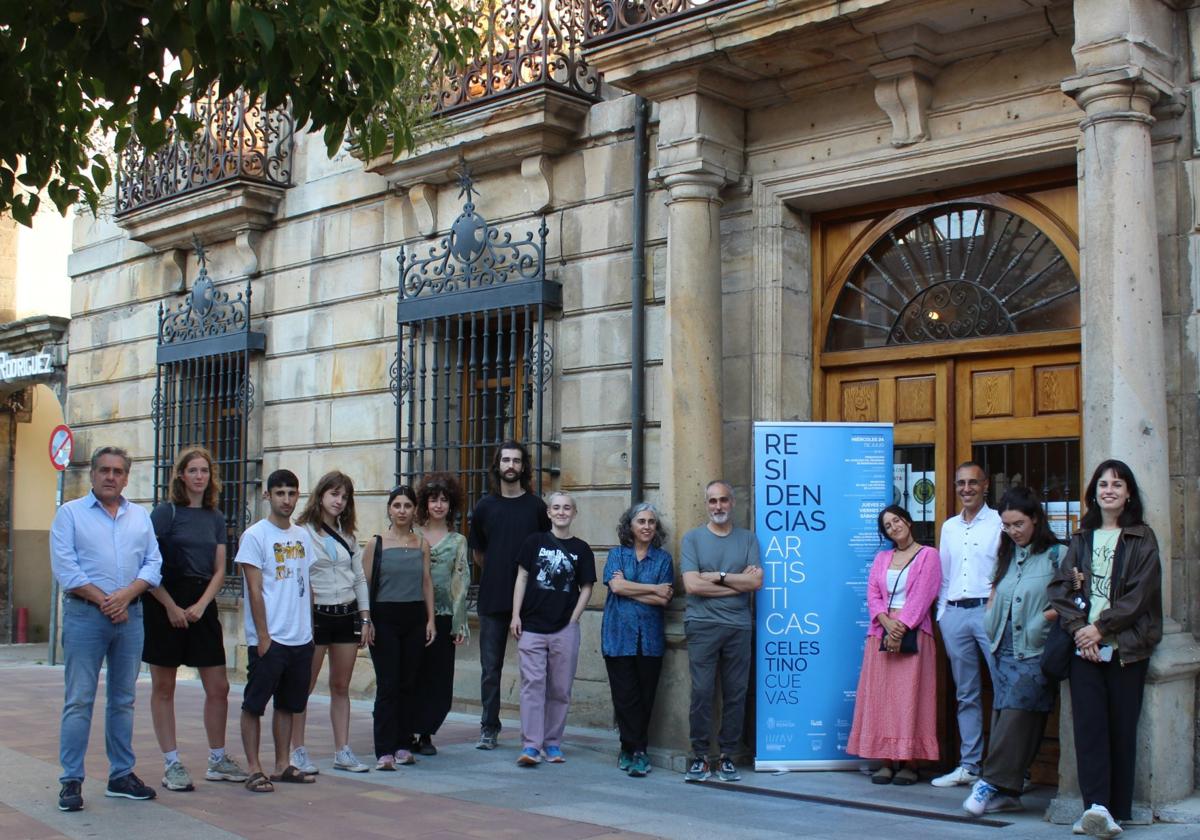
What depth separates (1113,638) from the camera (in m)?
6.99

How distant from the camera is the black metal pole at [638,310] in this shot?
34.5 ft

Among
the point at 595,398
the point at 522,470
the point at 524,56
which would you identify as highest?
the point at 524,56

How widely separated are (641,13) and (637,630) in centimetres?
411

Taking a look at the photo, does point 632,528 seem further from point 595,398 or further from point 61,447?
point 61,447

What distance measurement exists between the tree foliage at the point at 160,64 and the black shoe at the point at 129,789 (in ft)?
9.91

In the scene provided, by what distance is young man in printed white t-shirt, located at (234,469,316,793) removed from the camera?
26.2 feet

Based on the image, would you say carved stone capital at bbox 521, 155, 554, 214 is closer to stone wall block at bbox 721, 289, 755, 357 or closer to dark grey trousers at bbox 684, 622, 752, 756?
Result: stone wall block at bbox 721, 289, 755, 357

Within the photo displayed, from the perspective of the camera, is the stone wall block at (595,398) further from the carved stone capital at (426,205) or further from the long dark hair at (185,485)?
the long dark hair at (185,485)

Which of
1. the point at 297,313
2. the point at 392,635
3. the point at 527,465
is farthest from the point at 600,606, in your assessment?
the point at 297,313

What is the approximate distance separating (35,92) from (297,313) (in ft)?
25.2

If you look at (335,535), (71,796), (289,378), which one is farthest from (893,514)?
(289,378)

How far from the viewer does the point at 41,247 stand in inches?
846

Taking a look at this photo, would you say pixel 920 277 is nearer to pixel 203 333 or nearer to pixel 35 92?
pixel 35 92

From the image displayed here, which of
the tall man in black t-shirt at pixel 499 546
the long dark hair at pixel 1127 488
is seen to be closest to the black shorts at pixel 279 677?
the tall man in black t-shirt at pixel 499 546
